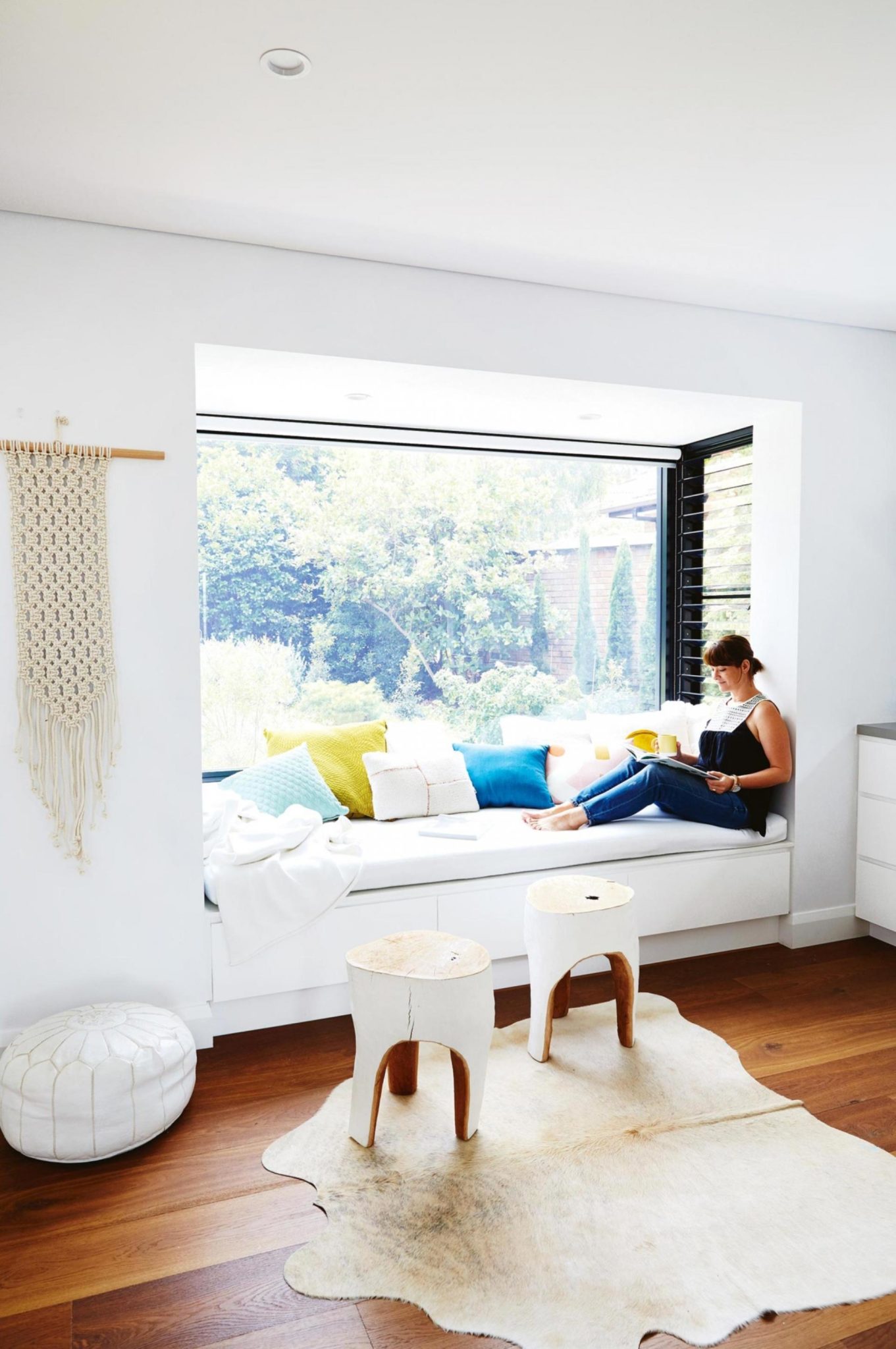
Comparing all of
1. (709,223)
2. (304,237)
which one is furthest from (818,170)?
(304,237)

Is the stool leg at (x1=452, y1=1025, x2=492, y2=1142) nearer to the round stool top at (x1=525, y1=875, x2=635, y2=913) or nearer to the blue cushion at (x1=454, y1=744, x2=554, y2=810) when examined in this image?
the round stool top at (x1=525, y1=875, x2=635, y2=913)

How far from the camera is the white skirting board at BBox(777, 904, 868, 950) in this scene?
3.72 m

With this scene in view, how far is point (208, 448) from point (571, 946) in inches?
94.8

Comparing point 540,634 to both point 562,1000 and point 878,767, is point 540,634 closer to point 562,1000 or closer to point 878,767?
point 878,767

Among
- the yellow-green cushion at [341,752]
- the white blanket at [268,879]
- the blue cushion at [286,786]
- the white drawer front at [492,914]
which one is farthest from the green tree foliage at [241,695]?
the white drawer front at [492,914]

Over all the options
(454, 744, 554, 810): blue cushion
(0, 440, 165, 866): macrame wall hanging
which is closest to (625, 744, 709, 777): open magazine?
(454, 744, 554, 810): blue cushion

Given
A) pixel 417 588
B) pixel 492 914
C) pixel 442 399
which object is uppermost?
pixel 442 399

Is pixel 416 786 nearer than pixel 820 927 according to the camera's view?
Yes

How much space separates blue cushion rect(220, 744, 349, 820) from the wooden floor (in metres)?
0.80

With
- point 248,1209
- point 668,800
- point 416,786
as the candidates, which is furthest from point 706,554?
point 248,1209

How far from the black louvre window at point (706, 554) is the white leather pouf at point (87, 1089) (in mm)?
3077

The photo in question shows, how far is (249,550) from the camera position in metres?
3.71

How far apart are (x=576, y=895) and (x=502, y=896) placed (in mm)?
452

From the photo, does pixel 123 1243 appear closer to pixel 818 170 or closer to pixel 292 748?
pixel 292 748
